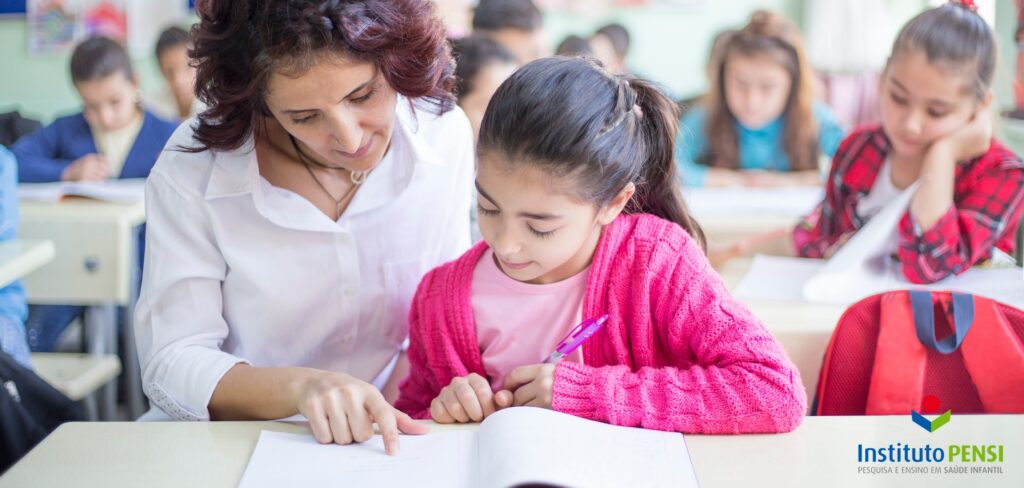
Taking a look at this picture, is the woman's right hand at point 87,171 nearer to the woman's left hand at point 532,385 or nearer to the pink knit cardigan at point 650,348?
the pink knit cardigan at point 650,348

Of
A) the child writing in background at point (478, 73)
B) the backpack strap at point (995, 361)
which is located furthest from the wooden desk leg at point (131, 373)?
the backpack strap at point (995, 361)

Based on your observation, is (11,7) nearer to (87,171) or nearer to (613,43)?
(87,171)

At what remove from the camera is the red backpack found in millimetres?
1186

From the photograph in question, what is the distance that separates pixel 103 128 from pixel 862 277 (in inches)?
104

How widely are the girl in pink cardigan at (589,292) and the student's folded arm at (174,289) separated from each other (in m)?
0.27

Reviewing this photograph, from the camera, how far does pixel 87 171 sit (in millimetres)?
2990

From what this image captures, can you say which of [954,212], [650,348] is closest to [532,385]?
[650,348]

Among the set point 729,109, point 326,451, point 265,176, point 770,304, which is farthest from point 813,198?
point 326,451

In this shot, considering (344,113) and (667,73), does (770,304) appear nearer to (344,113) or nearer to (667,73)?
(344,113)

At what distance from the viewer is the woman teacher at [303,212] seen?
1.07 meters

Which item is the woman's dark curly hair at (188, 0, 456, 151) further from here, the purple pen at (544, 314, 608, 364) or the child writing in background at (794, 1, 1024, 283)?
the child writing in background at (794, 1, 1024, 283)

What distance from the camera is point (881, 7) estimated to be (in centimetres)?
468

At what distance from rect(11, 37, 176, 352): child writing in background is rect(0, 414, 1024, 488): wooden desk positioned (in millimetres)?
2310

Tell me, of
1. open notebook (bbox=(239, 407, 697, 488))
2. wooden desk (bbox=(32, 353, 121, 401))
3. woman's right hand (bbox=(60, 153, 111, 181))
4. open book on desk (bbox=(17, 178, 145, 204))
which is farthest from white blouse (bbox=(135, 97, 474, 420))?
woman's right hand (bbox=(60, 153, 111, 181))
